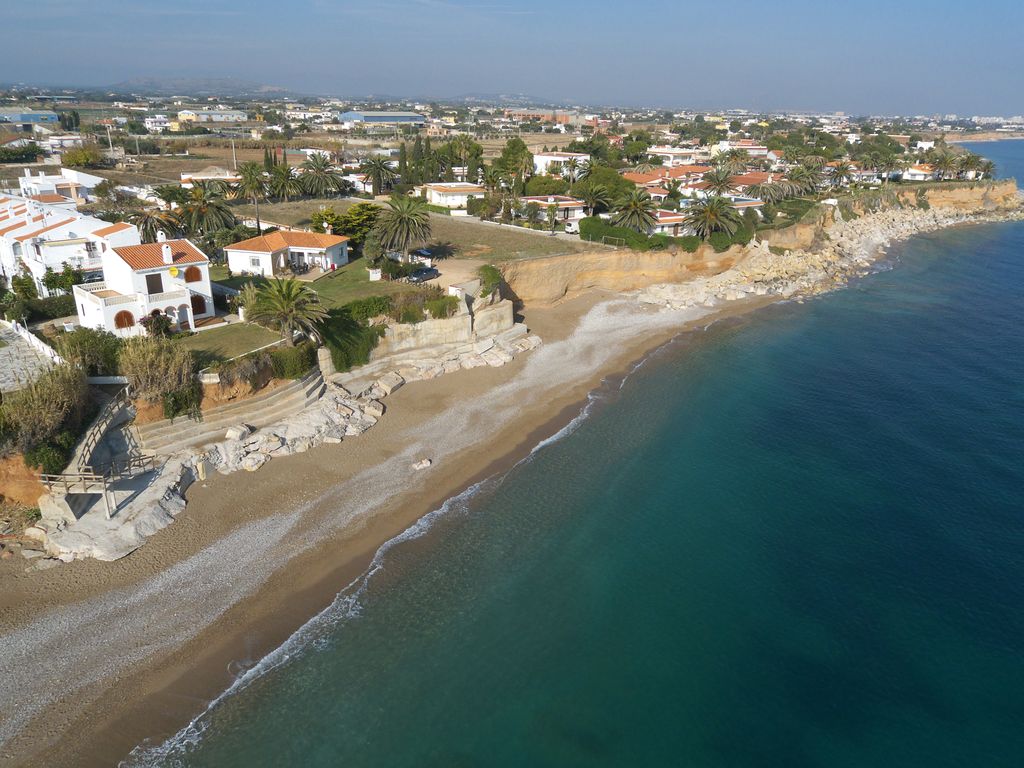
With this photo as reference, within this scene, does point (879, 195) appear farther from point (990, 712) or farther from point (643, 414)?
point (990, 712)

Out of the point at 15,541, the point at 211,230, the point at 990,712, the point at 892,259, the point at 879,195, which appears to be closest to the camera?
the point at 990,712

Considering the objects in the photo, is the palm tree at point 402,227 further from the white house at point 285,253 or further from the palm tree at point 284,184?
the palm tree at point 284,184

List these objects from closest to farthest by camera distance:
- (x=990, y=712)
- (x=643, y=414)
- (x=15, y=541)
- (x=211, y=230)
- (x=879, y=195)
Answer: (x=990, y=712) < (x=15, y=541) < (x=643, y=414) < (x=211, y=230) < (x=879, y=195)

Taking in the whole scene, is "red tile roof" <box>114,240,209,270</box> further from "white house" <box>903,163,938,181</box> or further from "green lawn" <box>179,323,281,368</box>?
"white house" <box>903,163,938,181</box>

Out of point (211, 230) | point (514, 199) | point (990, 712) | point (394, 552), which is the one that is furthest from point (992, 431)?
point (211, 230)

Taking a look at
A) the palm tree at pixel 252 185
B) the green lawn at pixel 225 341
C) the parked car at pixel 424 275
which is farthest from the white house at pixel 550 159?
the green lawn at pixel 225 341

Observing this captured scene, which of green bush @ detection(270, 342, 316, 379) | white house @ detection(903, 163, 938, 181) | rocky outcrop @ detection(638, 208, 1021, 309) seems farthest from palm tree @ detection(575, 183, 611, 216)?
white house @ detection(903, 163, 938, 181)
